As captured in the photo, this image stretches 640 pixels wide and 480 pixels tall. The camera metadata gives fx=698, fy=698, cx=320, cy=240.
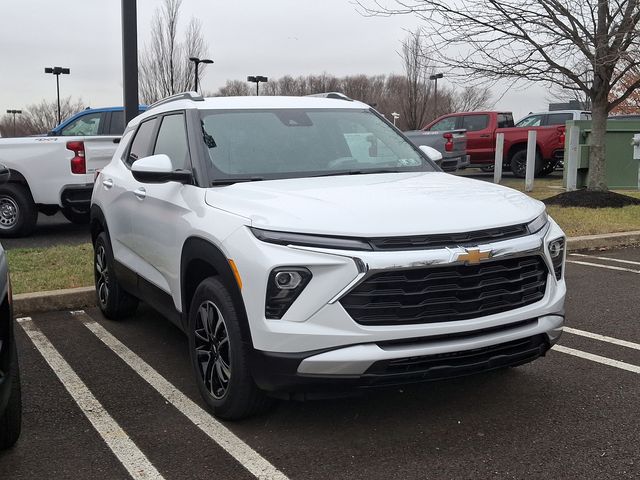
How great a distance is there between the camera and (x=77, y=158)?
990 cm

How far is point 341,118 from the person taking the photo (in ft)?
15.8

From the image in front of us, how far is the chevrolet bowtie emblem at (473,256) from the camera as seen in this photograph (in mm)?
3172

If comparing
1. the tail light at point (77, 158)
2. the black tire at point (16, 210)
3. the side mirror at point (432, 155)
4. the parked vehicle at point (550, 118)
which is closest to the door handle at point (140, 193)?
the side mirror at point (432, 155)

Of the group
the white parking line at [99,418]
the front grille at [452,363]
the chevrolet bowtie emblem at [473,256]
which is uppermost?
the chevrolet bowtie emblem at [473,256]

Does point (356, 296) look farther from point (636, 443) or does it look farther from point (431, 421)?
point (636, 443)

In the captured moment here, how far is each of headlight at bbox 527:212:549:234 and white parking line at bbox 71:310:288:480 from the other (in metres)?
1.70

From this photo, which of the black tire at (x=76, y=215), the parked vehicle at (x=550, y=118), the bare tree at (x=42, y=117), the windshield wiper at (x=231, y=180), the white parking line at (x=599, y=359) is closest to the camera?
the windshield wiper at (x=231, y=180)

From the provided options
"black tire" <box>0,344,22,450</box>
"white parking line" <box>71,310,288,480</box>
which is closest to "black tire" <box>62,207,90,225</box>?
"white parking line" <box>71,310,288,480</box>

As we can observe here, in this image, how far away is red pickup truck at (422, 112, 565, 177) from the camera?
719 inches

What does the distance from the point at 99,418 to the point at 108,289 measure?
2.11 metres

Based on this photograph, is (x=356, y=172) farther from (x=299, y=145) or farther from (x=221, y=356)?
(x=221, y=356)

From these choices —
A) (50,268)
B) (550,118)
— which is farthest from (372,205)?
(550,118)

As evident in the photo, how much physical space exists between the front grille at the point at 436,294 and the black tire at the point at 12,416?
4.82ft

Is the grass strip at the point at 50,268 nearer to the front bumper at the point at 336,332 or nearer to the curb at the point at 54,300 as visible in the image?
the curb at the point at 54,300
